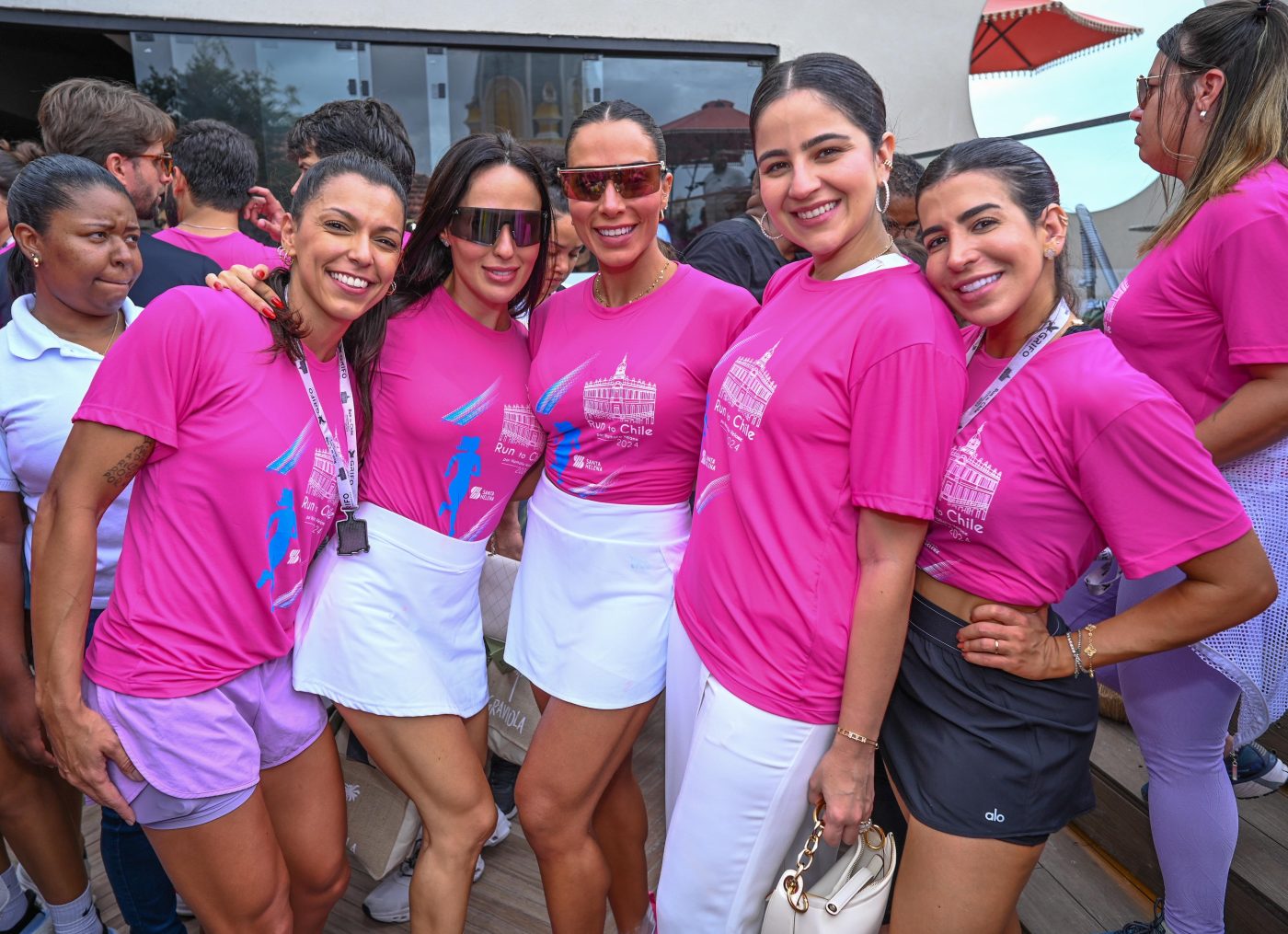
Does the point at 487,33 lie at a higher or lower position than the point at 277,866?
higher

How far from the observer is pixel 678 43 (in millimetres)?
6641

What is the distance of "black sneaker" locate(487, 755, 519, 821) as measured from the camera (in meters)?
3.58

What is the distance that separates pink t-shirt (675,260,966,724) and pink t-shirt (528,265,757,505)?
25cm

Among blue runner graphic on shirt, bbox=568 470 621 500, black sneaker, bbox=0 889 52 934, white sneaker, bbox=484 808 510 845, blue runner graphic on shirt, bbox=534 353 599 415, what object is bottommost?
white sneaker, bbox=484 808 510 845

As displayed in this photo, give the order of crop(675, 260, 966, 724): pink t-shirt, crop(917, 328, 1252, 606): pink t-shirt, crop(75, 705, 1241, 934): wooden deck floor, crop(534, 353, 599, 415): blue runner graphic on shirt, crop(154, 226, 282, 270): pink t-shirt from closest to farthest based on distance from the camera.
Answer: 1. crop(917, 328, 1252, 606): pink t-shirt
2. crop(675, 260, 966, 724): pink t-shirt
3. crop(534, 353, 599, 415): blue runner graphic on shirt
4. crop(75, 705, 1241, 934): wooden deck floor
5. crop(154, 226, 282, 270): pink t-shirt

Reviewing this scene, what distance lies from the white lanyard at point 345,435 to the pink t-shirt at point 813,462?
2.98ft

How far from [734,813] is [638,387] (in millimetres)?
1019

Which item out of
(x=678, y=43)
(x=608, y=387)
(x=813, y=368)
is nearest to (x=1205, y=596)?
(x=813, y=368)

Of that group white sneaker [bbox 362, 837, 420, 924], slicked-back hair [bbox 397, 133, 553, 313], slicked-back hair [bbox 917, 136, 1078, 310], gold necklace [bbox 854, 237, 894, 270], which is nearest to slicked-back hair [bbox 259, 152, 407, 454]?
slicked-back hair [bbox 397, 133, 553, 313]

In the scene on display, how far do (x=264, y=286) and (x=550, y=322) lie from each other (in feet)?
2.48

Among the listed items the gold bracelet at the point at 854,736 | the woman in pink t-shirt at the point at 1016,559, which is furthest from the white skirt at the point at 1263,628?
the gold bracelet at the point at 854,736

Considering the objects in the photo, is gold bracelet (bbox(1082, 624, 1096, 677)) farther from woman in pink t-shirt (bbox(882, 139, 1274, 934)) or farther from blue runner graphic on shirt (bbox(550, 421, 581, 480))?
blue runner graphic on shirt (bbox(550, 421, 581, 480))

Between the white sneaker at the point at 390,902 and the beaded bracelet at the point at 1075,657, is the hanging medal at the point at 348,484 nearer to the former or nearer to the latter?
the white sneaker at the point at 390,902

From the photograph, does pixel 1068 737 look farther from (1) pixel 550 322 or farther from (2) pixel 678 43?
(2) pixel 678 43
